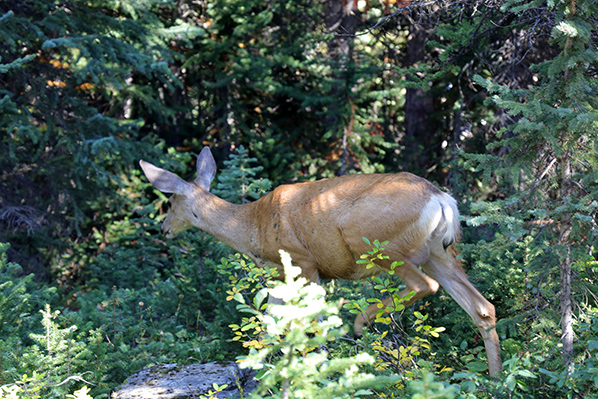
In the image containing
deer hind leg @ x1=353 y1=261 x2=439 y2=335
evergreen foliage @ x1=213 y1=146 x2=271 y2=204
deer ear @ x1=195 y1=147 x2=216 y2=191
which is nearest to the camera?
deer hind leg @ x1=353 y1=261 x2=439 y2=335

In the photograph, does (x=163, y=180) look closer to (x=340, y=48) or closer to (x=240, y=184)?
(x=240, y=184)

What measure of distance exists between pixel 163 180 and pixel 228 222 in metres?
0.89

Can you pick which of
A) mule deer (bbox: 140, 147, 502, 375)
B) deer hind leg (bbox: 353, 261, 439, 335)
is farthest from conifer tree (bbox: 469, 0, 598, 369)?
deer hind leg (bbox: 353, 261, 439, 335)

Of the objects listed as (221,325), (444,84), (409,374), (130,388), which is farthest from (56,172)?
(409,374)

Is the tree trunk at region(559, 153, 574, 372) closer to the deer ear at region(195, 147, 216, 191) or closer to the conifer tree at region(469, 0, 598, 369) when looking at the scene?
the conifer tree at region(469, 0, 598, 369)

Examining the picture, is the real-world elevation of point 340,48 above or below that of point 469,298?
above

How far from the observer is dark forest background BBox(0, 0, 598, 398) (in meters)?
4.95

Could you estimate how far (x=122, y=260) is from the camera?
9.80 metres

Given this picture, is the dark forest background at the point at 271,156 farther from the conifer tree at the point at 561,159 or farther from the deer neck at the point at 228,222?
the deer neck at the point at 228,222

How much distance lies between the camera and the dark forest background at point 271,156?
4949 mm

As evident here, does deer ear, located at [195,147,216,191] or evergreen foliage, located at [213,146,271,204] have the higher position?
deer ear, located at [195,147,216,191]

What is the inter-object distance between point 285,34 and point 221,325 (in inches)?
300

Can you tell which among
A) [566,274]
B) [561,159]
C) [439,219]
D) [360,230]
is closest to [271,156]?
[360,230]

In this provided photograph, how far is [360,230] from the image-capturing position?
5.88m
